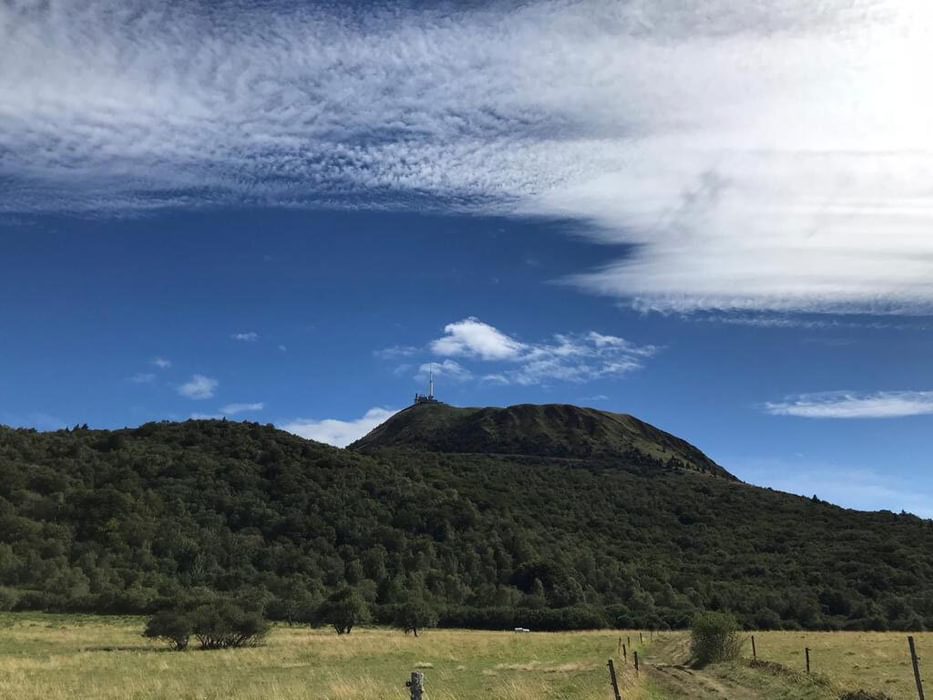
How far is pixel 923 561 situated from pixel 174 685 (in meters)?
86.3

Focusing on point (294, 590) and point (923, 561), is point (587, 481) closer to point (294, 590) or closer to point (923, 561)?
point (923, 561)

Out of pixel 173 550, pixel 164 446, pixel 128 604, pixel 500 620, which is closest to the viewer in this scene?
pixel 128 604

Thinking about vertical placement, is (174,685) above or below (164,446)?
below

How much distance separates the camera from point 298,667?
29219 mm

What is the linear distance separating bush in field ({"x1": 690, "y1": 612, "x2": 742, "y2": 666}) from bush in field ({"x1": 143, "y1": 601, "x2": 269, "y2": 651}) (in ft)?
75.6

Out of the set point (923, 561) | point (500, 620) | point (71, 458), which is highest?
point (71, 458)

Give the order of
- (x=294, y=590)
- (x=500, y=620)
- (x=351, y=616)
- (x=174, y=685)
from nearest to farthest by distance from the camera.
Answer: (x=174, y=685) → (x=351, y=616) → (x=500, y=620) → (x=294, y=590)

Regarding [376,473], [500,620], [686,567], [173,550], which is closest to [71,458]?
[173,550]

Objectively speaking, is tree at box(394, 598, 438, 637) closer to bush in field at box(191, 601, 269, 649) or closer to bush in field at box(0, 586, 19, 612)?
bush in field at box(191, 601, 269, 649)

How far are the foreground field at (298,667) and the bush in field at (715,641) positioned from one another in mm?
3971

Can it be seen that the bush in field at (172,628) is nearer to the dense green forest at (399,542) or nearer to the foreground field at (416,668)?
the foreground field at (416,668)

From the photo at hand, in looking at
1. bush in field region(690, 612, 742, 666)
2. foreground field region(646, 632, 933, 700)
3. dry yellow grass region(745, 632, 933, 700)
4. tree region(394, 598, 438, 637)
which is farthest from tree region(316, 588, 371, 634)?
bush in field region(690, 612, 742, 666)

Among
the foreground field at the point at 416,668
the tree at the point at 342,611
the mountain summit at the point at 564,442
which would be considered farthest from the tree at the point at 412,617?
the mountain summit at the point at 564,442

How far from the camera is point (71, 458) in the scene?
98.9m
